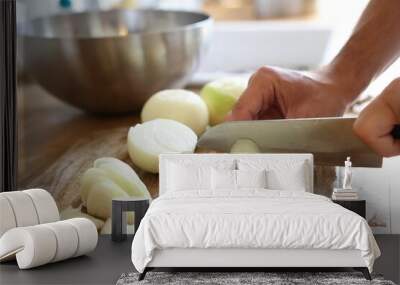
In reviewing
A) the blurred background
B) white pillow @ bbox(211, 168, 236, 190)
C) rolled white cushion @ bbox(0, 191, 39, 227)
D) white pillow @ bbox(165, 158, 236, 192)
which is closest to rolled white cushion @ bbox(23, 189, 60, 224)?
rolled white cushion @ bbox(0, 191, 39, 227)

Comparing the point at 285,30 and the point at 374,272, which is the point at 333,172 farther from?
the point at 285,30

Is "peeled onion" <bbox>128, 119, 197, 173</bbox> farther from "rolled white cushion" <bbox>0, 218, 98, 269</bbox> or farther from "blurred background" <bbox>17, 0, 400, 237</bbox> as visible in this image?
"rolled white cushion" <bbox>0, 218, 98, 269</bbox>

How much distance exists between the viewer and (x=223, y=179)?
258cm

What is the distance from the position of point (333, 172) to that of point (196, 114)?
453 millimetres

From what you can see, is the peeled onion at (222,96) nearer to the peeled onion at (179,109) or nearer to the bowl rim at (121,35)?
the peeled onion at (179,109)

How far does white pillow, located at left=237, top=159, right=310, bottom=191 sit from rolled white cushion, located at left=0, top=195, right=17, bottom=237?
64 centimetres

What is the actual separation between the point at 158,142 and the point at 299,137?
1.38 ft

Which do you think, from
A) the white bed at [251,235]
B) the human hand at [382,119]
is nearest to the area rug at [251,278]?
the white bed at [251,235]

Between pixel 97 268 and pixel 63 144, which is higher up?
pixel 63 144

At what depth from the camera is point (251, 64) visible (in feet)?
11.6

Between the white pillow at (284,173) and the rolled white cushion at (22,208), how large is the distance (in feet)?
1.94

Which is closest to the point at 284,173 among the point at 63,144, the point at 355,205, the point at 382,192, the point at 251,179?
the point at 251,179

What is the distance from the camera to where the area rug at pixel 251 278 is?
7.61ft

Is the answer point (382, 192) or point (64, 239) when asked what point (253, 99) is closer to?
point (382, 192)
